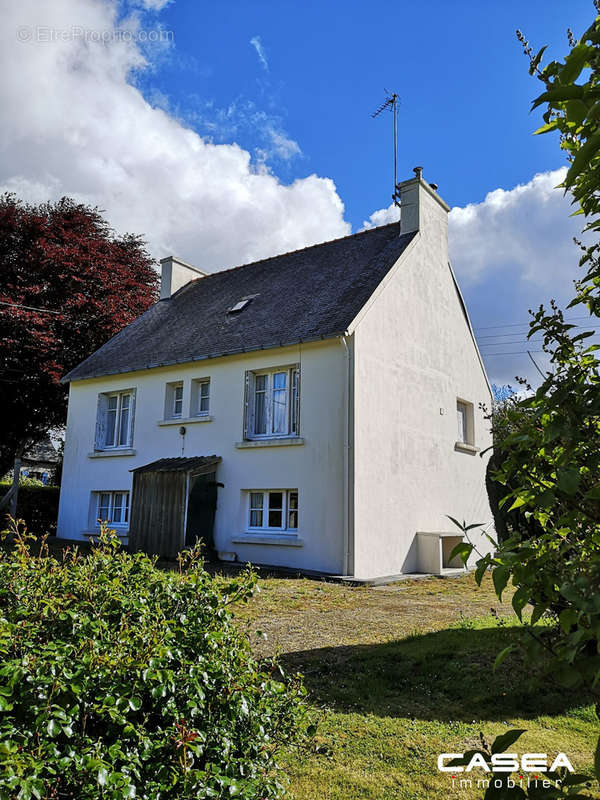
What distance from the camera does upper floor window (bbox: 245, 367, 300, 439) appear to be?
46.5ft

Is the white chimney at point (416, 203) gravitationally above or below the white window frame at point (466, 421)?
above

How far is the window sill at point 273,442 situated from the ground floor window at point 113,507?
5032mm

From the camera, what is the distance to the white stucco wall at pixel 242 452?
42.9 feet

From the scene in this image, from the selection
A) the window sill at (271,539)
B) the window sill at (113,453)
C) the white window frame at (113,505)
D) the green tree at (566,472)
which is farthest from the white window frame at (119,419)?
the green tree at (566,472)

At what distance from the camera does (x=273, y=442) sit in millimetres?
13992

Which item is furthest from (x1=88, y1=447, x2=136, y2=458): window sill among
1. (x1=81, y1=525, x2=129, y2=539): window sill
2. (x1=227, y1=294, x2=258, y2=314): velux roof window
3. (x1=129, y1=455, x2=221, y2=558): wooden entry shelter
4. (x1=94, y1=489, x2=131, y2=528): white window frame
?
(x1=227, y1=294, x2=258, y2=314): velux roof window

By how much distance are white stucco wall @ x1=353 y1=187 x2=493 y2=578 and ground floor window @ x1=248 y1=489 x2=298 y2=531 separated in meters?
1.82

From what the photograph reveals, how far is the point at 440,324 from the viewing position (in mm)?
17172

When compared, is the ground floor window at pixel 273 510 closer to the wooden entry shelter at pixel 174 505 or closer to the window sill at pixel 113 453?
the wooden entry shelter at pixel 174 505

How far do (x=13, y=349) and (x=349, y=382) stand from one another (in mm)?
15689

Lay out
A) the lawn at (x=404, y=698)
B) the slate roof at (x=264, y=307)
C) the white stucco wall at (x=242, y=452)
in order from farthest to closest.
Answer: the slate roof at (x=264, y=307) < the white stucco wall at (x=242, y=452) < the lawn at (x=404, y=698)

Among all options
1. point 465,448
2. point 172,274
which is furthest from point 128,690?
point 172,274

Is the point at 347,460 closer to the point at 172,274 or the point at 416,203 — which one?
the point at 416,203

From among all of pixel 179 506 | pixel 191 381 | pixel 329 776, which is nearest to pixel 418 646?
pixel 329 776
